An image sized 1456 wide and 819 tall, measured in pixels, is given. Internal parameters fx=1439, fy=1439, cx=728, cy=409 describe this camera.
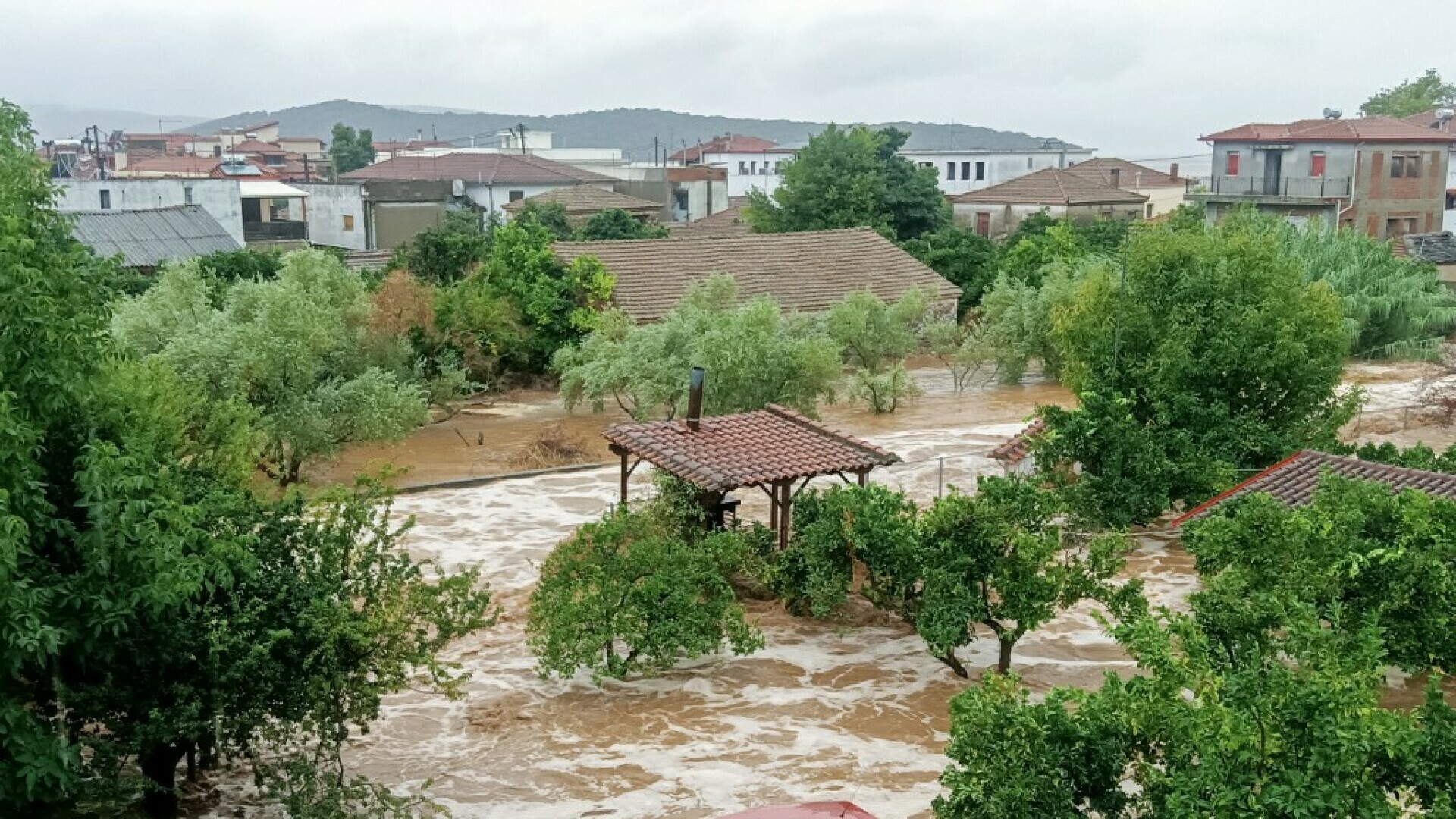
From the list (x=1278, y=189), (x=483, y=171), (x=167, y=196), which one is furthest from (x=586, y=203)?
(x=1278, y=189)

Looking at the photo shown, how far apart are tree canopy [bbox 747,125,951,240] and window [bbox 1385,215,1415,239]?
16339 mm

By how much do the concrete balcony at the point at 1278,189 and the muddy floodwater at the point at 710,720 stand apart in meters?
34.0

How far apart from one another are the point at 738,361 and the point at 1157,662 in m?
18.5

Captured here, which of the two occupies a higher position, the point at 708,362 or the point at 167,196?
the point at 167,196

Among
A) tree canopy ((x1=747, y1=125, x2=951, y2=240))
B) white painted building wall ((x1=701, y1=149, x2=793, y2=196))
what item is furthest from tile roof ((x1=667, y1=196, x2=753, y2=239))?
white painted building wall ((x1=701, y1=149, x2=793, y2=196))

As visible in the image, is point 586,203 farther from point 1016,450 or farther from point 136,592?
point 136,592

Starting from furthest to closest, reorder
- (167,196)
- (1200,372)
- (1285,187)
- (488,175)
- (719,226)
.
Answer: (488,175), (719,226), (167,196), (1285,187), (1200,372)

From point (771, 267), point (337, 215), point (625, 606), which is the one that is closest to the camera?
point (625, 606)

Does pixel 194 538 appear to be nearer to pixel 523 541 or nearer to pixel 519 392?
pixel 523 541

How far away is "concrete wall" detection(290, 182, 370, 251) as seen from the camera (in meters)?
61.2

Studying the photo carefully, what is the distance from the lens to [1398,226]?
5422 cm

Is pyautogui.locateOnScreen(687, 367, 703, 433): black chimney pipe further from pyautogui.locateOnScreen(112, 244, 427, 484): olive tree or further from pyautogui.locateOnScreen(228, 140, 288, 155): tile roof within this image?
pyautogui.locateOnScreen(228, 140, 288, 155): tile roof

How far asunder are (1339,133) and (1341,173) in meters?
1.45

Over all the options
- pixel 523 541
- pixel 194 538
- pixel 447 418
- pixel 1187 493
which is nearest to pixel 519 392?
pixel 447 418
